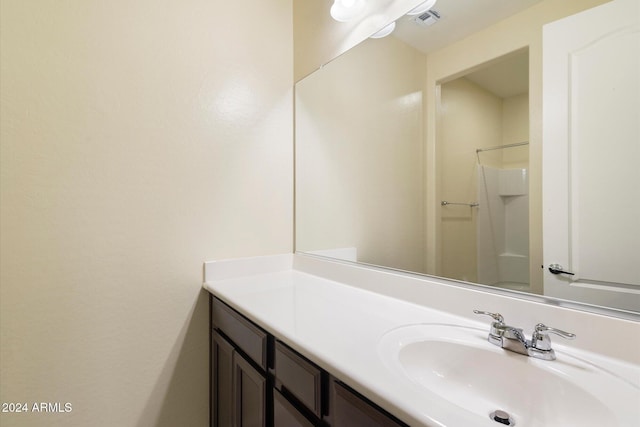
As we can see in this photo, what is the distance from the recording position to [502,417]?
0.59 m

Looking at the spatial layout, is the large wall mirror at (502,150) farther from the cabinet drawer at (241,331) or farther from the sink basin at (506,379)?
the cabinet drawer at (241,331)

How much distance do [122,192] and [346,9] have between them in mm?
1267

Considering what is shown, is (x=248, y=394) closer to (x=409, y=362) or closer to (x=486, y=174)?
(x=409, y=362)

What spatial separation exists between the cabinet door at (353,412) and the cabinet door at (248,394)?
339 mm

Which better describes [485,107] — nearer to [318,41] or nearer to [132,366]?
[318,41]

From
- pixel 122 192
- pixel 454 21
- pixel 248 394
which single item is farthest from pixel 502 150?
pixel 122 192

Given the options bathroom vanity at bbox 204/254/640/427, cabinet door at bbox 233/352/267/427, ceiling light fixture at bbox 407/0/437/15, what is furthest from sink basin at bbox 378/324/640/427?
ceiling light fixture at bbox 407/0/437/15

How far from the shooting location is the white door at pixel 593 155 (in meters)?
0.63

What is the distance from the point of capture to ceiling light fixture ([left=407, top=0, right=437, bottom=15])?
1008mm

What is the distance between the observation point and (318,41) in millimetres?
1454

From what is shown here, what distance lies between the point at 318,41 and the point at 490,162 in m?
1.08

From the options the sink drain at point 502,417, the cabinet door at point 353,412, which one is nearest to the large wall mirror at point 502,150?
the sink drain at point 502,417

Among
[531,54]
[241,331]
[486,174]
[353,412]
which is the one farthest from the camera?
[241,331]

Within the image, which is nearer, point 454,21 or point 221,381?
point 454,21
